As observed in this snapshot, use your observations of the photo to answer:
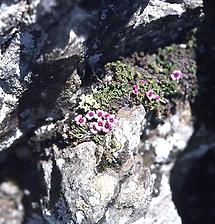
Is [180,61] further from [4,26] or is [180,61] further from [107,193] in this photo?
[4,26]

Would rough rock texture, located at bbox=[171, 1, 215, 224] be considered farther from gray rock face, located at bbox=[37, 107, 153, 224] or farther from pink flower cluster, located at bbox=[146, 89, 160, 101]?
gray rock face, located at bbox=[37, 107, 153, 224]

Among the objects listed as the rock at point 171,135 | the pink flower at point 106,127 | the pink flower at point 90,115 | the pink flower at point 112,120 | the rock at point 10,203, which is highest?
the rock at point 171,135

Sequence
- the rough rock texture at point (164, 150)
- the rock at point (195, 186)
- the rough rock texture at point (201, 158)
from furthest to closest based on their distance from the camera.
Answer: the rock at point (195, 186)
the rough rock texture at point (201, 158)
the rough rock texture at point (164, 150)

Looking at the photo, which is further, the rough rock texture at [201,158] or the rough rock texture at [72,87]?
the rough rock texture at [201,158]

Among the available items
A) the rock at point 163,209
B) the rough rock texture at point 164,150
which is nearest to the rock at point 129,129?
the rough rock texture at point 164,150

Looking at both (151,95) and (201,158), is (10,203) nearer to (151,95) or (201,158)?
(151,95)

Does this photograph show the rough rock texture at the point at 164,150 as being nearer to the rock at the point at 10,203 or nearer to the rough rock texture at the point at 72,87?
the rough rock texture at the point at 72,87

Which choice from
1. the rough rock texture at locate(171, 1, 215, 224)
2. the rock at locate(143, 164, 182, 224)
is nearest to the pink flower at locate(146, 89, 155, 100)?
the rough rock texture at locate(171, 1, 215, 224)

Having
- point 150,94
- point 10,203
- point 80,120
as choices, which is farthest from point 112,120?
point 10,203

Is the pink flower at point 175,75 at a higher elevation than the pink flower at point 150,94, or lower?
higher

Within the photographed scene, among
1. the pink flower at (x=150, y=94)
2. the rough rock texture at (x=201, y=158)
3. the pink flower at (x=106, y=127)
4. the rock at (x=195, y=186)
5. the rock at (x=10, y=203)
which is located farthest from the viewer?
the rock at (x=195, y=186)
